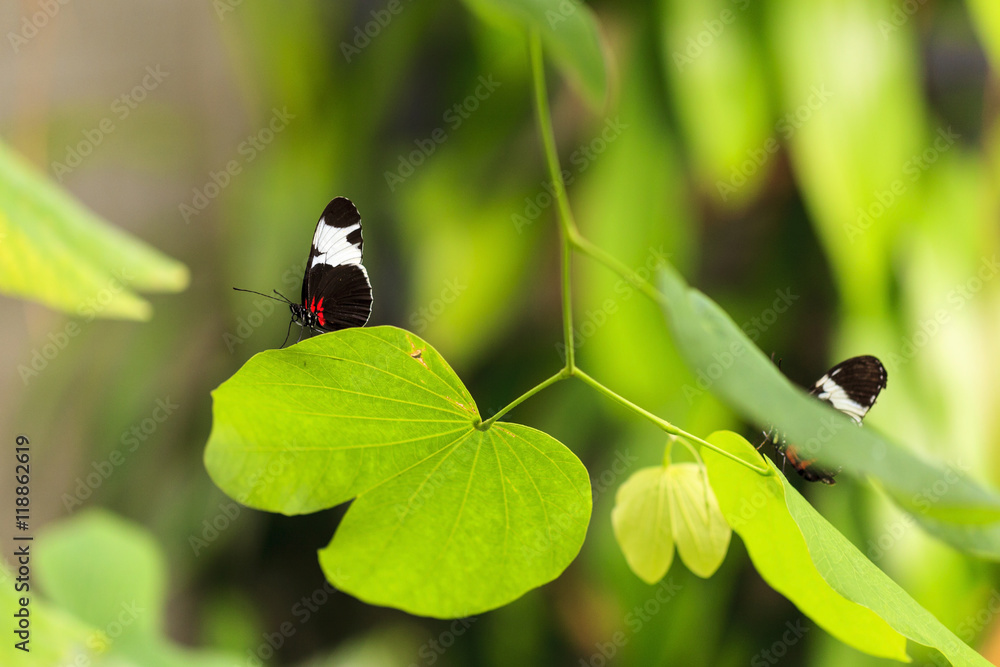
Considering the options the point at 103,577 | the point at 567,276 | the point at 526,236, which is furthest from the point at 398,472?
the point at 526,236

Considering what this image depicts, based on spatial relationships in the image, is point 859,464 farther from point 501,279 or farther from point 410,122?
point 410,122

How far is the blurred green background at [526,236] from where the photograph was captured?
1.07 meters

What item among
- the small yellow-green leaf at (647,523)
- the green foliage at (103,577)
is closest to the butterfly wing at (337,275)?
the small yellow-green leaf at (647,523)

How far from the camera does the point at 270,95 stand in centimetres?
143

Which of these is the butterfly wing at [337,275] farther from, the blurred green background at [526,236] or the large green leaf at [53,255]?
the blurred green background at [526,236]

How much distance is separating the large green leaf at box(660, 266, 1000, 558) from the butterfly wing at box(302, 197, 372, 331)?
13 centimetres

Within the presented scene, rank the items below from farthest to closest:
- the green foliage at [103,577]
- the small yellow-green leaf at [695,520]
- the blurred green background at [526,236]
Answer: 1. the blurred green background at [526,236]
2. the green foliage at [103,577]
3. the small yellow-green leaf at [695,520]

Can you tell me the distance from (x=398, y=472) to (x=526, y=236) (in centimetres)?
105

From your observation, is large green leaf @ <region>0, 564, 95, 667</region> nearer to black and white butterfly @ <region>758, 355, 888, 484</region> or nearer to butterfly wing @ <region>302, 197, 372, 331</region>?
butterfly wing @ <region>302, 197, 372, 331</region>

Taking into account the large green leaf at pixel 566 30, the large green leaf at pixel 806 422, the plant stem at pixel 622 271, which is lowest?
the plant stem at pixel 622 271

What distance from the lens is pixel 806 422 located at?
0.50 ft

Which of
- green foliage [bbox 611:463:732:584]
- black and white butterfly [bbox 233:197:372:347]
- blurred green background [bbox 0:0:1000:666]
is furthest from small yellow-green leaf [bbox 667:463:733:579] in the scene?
blurred green background [bbox 0:0:1000:666]

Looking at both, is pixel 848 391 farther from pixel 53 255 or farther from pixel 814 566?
pixel 53 255

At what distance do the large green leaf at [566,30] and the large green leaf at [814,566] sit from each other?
0.12 m
